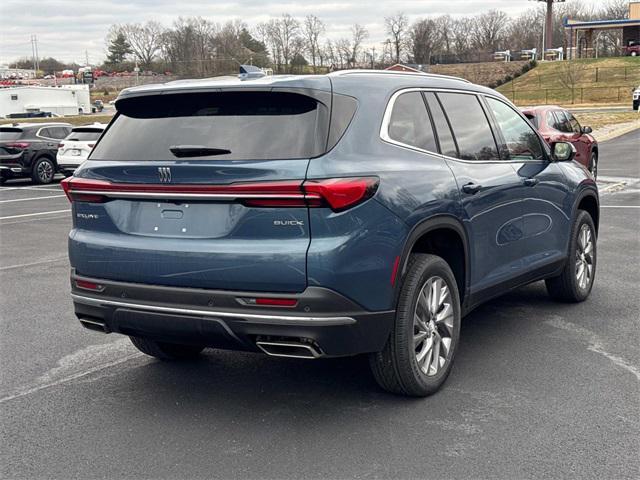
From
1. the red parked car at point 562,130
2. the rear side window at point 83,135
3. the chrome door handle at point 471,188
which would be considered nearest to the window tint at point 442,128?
the chrome door handle at point 471,188

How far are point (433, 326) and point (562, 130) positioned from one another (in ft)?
43.9

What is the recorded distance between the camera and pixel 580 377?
5094mm

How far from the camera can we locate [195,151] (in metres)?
4.28

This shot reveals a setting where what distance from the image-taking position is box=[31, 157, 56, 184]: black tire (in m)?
22.6

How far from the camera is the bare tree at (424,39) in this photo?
122m

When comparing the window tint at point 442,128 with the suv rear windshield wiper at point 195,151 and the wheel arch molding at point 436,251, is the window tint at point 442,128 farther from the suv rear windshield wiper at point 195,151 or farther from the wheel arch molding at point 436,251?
the suv rear windshield wiper at point 195,151

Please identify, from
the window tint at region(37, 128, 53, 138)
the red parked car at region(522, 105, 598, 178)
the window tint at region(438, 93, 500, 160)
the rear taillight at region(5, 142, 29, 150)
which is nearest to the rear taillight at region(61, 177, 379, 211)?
the window tint at region(438, 93, 500, 160)

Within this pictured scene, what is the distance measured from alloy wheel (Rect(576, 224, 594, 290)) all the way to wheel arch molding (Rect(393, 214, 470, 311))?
2221mm

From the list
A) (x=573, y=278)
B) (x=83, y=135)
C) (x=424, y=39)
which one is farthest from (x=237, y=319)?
(x=424, y=39)

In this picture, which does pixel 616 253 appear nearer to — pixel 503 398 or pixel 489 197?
pixel 489 197

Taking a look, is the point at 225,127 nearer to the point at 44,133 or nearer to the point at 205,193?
the point at 205,193

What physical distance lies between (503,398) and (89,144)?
19.0 meters

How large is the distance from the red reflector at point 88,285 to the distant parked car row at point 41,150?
17.8 meters

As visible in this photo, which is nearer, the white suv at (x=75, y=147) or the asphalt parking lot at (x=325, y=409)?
the asphalt parking lot at (x=325, y=409)
